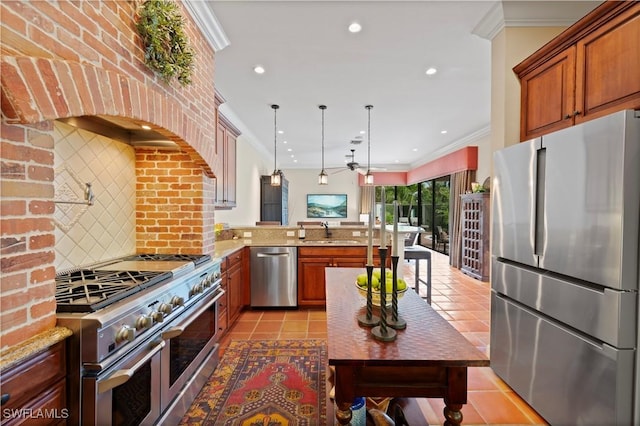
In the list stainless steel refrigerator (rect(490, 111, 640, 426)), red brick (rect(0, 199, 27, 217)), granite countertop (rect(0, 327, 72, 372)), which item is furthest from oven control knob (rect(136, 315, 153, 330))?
stainless steel refrigerator (rect(490, 111, 640, 426))

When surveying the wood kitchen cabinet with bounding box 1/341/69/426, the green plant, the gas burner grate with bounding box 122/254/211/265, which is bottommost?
the wood kitchen cabinet with bounding box 1/341/69/426

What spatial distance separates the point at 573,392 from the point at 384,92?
3475 millimetres

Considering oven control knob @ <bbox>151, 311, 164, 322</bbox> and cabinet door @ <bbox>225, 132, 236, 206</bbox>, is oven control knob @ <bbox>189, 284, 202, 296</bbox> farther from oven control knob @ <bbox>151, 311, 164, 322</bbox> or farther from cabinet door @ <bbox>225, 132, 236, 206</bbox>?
cabinet door @ <bbox>225, 132, 236, 206</bbox>

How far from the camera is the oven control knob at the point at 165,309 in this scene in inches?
60.8

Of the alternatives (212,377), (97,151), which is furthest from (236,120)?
(212,377)

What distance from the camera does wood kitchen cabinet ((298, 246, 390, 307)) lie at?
373cm

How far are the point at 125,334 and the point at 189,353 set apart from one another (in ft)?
2.57

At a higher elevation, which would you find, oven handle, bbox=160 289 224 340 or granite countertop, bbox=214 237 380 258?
granite countertop, bbox=214 237 380 258

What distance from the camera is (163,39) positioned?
5.82ft

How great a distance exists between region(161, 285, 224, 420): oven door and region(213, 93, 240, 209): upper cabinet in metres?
1.64

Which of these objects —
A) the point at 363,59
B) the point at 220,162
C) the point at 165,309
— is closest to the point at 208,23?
the point at 363,59

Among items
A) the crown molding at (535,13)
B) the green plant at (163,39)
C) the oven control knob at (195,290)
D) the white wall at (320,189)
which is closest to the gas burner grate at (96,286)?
the oven control knob at (195,290)

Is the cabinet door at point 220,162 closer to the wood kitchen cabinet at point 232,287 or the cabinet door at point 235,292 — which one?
the wood kitchen cabinet at point 232,287

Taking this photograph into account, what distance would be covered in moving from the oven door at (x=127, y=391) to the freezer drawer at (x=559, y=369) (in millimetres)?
2214
